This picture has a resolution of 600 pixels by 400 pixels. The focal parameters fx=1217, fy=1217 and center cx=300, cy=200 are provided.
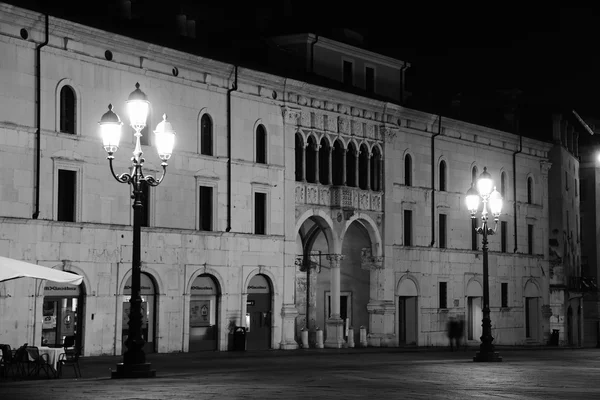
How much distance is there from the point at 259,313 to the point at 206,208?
503cm

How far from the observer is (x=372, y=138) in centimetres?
5209

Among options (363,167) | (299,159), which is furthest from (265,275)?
(363,167)

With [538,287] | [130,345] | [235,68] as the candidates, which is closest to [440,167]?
[538,287]

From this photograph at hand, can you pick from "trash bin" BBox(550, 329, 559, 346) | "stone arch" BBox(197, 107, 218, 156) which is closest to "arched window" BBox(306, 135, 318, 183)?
"stone arch" BBox(197, 107, 218, 156)

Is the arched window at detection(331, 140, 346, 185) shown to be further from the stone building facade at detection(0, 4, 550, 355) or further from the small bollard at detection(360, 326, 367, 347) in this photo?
the small bollard at detection(360, 326, 367, 347)

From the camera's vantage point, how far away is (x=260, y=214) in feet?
150

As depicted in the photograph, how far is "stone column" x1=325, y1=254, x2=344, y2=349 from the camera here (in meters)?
48.9

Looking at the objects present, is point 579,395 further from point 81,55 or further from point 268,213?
point 268,213

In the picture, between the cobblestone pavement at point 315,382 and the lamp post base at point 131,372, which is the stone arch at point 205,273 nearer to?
the cobblestone pavement at point 315,382

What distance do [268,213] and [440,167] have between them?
47.5 ft

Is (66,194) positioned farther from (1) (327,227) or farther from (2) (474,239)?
(2) (474,239)

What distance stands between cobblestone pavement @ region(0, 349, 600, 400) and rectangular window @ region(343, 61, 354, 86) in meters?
19.0

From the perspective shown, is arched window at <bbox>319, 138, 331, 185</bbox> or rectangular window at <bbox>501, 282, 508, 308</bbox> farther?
rectangular window at <bbox>501, 282, 508, 308</bbox>

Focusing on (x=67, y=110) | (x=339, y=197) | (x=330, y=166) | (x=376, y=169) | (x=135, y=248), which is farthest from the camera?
(x=376, y=169)
